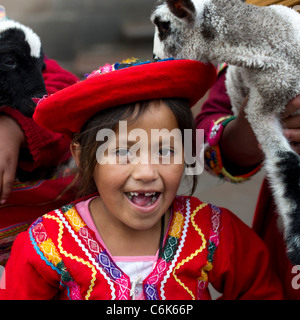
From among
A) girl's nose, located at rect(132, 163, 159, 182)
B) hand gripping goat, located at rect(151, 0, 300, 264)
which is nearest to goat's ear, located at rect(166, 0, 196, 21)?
hand gripping goat, located at rect(151, 0, 300, 264)

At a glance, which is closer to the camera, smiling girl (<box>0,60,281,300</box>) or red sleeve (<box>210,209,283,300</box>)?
smiling girl (<box>0,60,281,300</box>)

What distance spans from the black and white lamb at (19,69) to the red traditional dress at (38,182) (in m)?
0.07

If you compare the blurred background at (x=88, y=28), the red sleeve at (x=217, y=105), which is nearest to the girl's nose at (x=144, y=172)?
the red sleeve at (x=217, y=105)

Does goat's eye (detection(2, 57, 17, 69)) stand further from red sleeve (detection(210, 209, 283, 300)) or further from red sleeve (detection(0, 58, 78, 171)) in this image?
red sleeve (detection(210, 209, 283, 300))

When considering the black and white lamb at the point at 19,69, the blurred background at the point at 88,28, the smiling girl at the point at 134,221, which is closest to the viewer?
the smiling girl at the point at 134,221

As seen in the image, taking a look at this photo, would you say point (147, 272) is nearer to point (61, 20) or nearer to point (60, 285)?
point (60, 285)

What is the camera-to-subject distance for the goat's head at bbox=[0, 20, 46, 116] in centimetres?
95

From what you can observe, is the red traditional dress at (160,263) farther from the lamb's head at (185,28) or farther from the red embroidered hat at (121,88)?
the lamb's head at (185,28)

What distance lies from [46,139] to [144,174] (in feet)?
1.06

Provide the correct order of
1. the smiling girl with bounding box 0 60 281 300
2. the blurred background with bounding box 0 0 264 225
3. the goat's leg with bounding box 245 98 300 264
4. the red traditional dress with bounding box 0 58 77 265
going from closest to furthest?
the goat's leg with bounding box 245 98 300 264, the smiling girl with bounding box 0 60 281 300, the red traditional dress with bounding box 0 58 77 265, the blurred background with bounding box 0 0 264 225

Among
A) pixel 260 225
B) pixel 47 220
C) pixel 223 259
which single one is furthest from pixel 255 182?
pixel 47 220

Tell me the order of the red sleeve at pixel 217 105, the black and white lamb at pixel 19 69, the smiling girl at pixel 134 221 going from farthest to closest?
the red sleeve at pixel 217 105 → the black and white lamb at pixel 19 69 → the smiling girl at pixel 134 221

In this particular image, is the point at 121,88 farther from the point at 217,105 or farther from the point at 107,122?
the point at 217,105

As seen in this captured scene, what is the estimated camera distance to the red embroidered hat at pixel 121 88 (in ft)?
2.69
